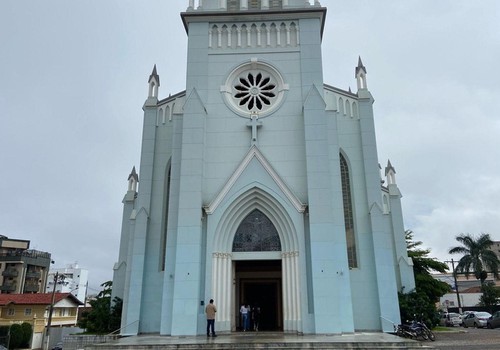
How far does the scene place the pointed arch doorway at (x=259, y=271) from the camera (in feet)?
61.1

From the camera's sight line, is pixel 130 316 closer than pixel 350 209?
Yes

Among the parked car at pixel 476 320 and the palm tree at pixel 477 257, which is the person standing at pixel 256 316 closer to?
the parked car at pixel 476 320

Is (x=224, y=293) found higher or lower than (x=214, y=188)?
lower

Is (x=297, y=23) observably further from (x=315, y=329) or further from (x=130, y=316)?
(x=130, y=316)

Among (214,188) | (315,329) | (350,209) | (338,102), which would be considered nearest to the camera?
(315,329)

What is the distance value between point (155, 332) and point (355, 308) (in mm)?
8993

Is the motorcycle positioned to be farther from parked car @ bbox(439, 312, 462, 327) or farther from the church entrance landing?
parked car @ bbox(439, 312, 462, 327)

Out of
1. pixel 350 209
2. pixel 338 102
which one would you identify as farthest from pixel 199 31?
pixel 350 209

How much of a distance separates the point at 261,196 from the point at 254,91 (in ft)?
18.1

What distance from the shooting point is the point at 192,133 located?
19391 millimetres

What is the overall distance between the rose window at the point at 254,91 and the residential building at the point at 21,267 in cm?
4990

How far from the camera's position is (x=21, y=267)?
57656 millimetres

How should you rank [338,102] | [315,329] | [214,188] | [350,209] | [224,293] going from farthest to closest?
[338,102], [350,209], [214,188], [224,293], [315,329]

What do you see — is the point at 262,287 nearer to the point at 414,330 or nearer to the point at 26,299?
the point at 414,330
